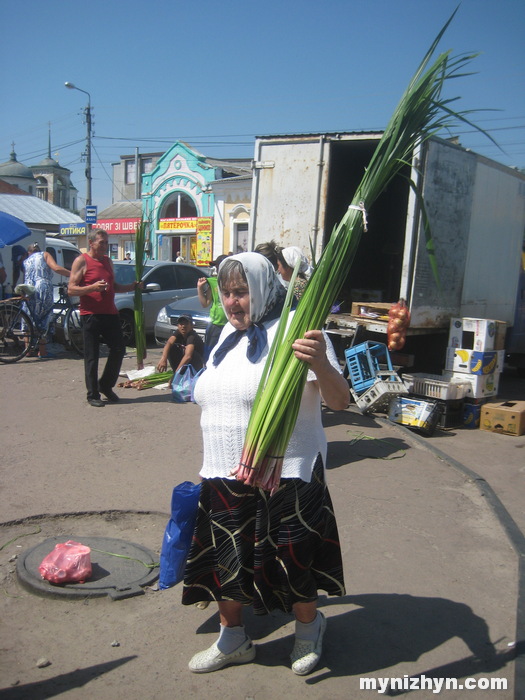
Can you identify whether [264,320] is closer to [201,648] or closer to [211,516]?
[211,516]

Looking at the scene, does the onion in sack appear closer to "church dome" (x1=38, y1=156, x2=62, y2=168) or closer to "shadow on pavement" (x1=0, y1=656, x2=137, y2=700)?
"shadow on pavement" (x1=0, y1=656, x2=137, y2=700)

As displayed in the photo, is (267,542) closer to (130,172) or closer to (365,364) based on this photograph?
(365,364)

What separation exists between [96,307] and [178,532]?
187 inches

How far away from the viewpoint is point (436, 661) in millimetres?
2955

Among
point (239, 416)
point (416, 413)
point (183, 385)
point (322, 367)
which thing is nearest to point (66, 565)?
point (239, 416)

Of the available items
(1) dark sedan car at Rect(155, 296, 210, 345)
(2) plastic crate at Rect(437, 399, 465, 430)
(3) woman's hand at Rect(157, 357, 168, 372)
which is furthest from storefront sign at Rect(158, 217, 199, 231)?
(2) plastic crate at Rect(437, 399, 465, 430)

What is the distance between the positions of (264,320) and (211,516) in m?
0.93

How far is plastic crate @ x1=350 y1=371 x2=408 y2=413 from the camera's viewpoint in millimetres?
7805

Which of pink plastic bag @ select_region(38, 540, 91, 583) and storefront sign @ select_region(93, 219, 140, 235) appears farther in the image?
storefront sign @ select_region(93, 219, 140, 235)

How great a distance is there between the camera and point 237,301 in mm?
2742

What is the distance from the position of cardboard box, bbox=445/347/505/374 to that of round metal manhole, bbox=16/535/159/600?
5531mm

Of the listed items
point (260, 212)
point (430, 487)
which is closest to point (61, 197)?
point (260, 212)

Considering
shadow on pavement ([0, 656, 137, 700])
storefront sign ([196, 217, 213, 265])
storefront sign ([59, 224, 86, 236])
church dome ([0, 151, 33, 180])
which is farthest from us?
church dome ([0, 151, 33, 180])

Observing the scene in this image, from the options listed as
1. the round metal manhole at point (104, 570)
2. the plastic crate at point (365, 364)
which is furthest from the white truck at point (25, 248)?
the round metal manhole at point (104, 570)
